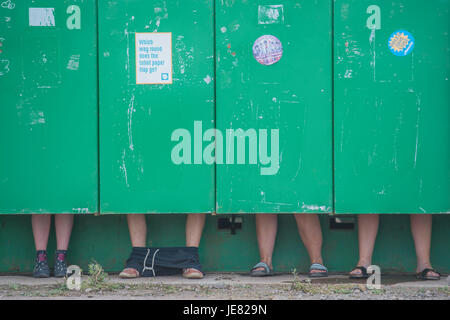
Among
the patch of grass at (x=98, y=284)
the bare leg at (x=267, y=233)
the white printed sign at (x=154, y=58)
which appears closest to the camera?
the patch of grass at (x=98, y=284)

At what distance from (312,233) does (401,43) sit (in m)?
1.57

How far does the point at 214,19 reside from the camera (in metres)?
4.45

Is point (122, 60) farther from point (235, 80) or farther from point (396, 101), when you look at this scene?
point (396, 101)

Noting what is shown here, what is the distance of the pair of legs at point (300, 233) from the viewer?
4.64m

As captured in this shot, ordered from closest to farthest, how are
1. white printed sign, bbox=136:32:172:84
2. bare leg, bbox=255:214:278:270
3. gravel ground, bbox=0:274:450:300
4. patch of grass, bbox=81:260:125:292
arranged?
1. gravel ground, bbox=0:274:450:300
2. patch of grass, bbox=81:260:125:292
3. white printed sign, bbox=136:32:172:84
4. bare leg, bbox=255:214:278:270

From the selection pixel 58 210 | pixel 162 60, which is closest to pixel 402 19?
pixel 162 60

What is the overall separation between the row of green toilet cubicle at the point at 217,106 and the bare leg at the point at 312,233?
0.25 m

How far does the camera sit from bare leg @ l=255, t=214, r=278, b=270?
15.3 feet

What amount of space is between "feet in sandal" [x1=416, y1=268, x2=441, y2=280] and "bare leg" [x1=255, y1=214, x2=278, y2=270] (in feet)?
3.73

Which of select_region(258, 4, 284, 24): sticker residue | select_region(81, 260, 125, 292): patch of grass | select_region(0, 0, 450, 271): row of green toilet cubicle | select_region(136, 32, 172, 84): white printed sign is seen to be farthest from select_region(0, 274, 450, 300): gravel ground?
select_region(258, 4, 284, 24): sticker residue

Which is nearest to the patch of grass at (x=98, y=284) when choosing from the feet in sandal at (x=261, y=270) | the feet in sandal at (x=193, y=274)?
the feet in sandal at (x=193, y=274)

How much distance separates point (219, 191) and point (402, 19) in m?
1.84

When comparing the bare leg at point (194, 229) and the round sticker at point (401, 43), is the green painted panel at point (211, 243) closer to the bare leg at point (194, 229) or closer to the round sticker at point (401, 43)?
the bare leg at point (194, 229)

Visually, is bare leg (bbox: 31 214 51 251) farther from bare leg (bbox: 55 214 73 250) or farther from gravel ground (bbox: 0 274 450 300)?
gravel ground (bbox: 0 274 450 300)
